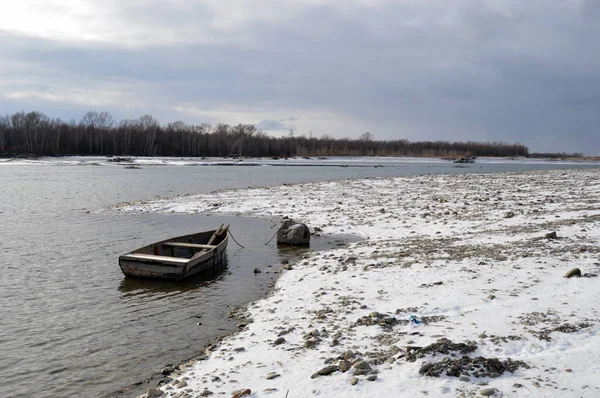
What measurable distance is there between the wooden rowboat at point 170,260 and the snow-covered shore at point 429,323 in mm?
2601

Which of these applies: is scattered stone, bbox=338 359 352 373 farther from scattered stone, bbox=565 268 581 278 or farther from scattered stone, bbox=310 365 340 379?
scattered stone, bbox=565 268 581 278

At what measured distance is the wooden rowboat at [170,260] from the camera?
1344 centimetres

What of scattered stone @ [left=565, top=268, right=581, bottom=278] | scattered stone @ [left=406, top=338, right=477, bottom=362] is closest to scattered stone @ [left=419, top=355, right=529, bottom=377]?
scattered stone @ [left=406, top=338, right=477, bottom=362]

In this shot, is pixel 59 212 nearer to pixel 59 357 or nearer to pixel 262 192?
pixel 262 192

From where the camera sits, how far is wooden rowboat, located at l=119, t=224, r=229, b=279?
13.4 meters

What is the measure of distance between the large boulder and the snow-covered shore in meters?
2.33

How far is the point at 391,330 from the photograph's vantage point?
27.0 ft

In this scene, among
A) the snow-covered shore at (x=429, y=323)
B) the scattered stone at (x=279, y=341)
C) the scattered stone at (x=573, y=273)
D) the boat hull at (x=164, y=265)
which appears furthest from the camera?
the boat hull at (x=164, y=265)

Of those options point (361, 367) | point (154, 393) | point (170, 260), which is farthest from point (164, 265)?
point (361, 367)

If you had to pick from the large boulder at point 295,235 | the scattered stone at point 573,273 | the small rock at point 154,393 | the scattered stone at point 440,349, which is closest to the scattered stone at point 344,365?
the scattered stone at point 440,349

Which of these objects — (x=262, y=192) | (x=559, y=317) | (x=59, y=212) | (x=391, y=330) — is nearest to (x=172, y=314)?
(x=391, y=330)

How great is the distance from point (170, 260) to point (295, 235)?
19.0ft

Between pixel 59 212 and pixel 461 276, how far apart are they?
24298mm

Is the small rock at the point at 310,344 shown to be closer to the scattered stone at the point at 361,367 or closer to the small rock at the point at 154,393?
the scattered stone at the point at 361,367
